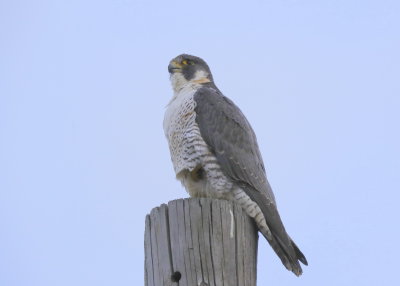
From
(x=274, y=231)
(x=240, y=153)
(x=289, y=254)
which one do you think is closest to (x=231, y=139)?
(x=240, y=153)

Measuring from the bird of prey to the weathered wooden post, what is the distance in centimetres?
105

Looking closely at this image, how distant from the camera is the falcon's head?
20.0ft

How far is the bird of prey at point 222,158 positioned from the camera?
447 centimetres

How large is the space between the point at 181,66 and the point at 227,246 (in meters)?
3.33

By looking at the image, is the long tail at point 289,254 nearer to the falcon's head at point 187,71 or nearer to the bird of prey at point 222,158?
the bird of prey at point 222,158

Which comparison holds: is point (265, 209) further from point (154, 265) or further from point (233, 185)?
point (154, 265)

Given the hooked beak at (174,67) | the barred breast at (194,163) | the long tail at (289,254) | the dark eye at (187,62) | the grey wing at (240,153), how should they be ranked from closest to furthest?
the long tail at (289,254) → the grey wing at (240,153) → the barred breast at (194,163) → the hooked beak at (174,67) → the dark eye at (187,62)

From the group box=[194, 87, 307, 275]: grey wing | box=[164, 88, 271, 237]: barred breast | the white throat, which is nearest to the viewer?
box=[194, 87, 307, 275]: grey wing

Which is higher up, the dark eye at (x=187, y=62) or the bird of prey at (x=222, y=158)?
the dark eye at (x=187, y=62)

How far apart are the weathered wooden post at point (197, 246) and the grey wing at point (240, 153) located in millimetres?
1048

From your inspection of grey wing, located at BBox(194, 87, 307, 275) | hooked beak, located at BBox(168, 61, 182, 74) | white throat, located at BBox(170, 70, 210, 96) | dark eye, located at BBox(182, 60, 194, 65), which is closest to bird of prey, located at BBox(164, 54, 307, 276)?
grey wing, located at BBox(194, 87, 307, 275)

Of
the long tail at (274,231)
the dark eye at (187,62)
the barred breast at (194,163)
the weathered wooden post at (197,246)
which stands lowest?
the weathered wooden post at (197,246)

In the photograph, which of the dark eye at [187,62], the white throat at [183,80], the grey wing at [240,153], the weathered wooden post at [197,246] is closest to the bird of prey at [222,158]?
the grey wing at [240,153]

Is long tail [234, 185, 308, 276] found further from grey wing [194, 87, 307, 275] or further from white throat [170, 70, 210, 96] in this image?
white throat [170, 70, 210, 96]
